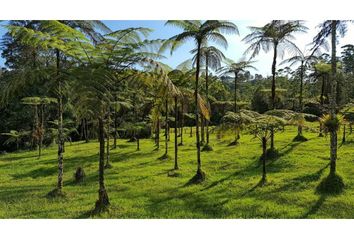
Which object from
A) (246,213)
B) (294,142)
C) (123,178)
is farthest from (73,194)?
(294,142)

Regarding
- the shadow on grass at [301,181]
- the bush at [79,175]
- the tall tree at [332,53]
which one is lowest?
the bush at [79,175]

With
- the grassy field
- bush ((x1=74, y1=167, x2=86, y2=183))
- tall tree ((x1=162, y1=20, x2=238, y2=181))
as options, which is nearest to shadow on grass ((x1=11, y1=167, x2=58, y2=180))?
the grassy field

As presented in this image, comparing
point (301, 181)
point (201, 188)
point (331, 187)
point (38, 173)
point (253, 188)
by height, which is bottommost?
point (38, 173)

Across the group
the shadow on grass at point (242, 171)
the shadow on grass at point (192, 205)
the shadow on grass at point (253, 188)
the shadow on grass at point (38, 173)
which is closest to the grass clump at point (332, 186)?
the shadow on grass at point (253, 188)

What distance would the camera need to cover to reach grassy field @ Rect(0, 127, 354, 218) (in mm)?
10125

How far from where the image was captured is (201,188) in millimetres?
13539

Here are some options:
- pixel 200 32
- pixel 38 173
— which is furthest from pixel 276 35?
pixel 38 173

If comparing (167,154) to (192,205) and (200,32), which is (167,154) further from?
(192,205)

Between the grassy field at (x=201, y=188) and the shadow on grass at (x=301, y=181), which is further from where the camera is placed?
the shadow on grass at (x=301, y=181)

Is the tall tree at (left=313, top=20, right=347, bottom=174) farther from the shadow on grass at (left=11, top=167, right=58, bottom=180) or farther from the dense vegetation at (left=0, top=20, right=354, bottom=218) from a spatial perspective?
the shadow on grass at (left=11, top=167, right=58, bottom=180)

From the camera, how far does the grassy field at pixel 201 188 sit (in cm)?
1012

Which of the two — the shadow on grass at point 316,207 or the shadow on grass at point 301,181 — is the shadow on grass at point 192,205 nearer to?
the shadow on grass at point 316,207

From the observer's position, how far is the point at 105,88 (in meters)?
8.84
